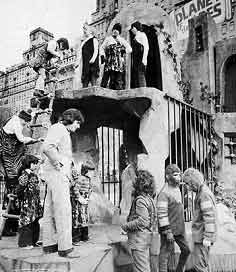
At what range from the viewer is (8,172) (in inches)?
203

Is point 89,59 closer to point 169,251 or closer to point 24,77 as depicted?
point 169,251

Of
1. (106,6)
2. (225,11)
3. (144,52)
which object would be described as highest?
(106,6)

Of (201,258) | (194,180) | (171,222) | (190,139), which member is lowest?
(201,258)

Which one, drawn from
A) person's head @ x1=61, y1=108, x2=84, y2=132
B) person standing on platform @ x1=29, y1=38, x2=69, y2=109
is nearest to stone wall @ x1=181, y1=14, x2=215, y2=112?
person standing on platform @ x1=29, y1=38, x2=69, y2=109

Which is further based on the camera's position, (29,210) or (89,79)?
(89,79)

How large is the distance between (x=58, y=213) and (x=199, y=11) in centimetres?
1861

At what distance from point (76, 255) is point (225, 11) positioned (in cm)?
1788

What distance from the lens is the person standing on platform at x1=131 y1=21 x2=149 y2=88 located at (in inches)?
261

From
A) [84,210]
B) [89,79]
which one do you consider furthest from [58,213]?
[89,79]

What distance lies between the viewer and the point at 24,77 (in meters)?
21.9

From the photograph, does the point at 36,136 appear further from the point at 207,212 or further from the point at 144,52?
the point at 207,212

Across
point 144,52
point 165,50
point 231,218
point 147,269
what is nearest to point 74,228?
point 147,269

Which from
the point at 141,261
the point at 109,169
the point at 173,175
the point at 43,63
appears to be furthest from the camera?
the point at 109,169

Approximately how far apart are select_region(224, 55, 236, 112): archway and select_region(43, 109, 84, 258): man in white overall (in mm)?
5928
